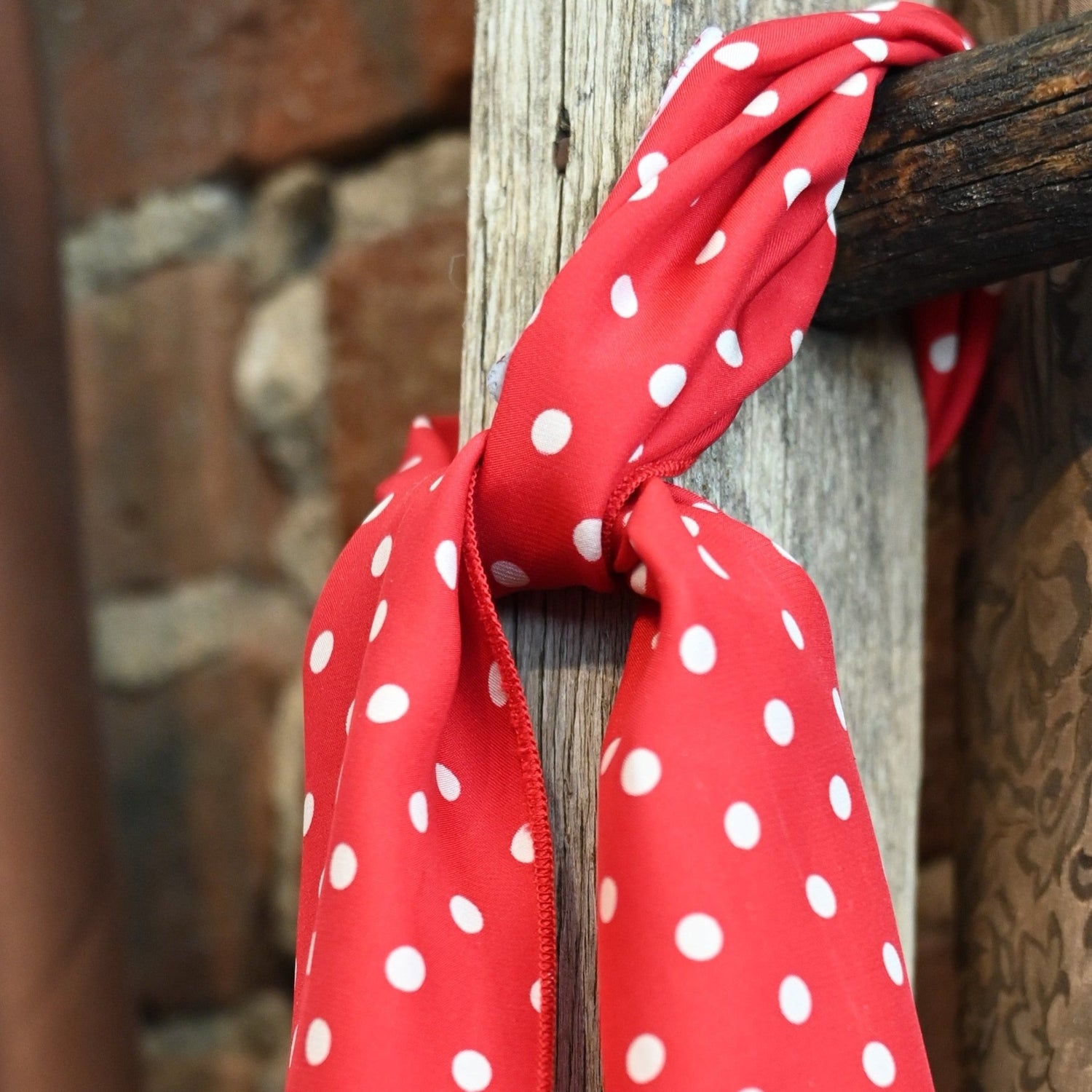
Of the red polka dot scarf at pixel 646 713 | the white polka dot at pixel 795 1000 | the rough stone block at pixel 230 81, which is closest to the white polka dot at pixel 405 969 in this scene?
the red polka dot scarf at pixel 646 713

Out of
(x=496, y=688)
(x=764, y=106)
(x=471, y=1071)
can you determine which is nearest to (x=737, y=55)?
(x=764, y=106)

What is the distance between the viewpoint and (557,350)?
0.34m

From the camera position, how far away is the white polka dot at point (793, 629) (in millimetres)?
344

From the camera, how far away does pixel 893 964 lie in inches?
13.2

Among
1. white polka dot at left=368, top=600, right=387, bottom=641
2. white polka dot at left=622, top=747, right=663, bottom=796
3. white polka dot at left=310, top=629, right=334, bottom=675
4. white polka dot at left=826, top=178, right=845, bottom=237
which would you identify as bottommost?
white polka dot at left=622, top=747, right=663, bottom=796

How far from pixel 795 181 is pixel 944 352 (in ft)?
0.52

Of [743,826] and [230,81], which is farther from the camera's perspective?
[230,81]

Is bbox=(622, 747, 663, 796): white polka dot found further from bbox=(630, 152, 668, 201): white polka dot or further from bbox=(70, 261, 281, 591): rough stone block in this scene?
bbox=(70, 261, 281, 591): rough stone block

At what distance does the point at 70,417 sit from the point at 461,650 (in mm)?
402

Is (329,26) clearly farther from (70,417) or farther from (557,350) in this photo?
(557,350)

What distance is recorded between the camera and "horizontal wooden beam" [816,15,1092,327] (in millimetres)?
354

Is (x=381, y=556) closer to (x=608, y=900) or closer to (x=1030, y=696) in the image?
(x=608, y=900)

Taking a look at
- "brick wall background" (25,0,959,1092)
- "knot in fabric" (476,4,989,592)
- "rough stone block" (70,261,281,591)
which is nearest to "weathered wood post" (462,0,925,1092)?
"knot in fabric" (476,4,989,592)

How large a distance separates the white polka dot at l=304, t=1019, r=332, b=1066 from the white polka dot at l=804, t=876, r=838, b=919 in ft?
0.47
